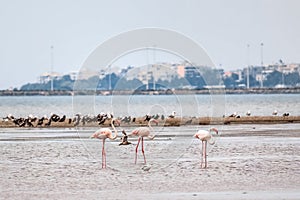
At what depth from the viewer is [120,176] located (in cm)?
2286

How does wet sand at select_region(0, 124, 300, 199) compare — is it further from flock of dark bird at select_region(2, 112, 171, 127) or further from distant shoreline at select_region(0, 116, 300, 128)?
distant shoreline at select_region(0, 116, 300, 128)

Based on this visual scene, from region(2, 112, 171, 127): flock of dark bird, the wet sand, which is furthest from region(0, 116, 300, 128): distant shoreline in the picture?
the wet sand

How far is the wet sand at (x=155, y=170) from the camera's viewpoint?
19.5 m

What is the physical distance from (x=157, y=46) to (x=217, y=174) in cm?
695

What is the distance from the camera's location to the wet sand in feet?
64.1

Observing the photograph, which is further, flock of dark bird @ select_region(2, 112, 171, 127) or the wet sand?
flock of dark bird @ select_region(2, 112, 171, 127)

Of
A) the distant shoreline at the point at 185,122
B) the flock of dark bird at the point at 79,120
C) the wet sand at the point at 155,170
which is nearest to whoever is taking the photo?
the wet sand at the point at 155,170

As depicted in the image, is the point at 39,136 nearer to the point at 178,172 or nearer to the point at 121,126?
the point at 121,126

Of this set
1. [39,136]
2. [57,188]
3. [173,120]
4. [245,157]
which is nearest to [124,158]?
[245,157]

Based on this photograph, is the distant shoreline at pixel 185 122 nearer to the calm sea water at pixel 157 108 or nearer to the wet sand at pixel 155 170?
the calm sea water at pixel 157 108

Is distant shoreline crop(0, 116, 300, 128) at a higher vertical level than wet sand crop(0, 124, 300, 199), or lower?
higher

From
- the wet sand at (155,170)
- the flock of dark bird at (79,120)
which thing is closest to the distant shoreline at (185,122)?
the flock of dark bird at (79,120)

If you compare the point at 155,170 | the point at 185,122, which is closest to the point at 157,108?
the point at 185,122

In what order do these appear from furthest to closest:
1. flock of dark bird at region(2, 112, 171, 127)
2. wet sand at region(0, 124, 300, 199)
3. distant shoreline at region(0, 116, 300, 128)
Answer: distant shoreline at region(0, 116, 300, 128) → flock of dark bird at region(2, 112, 171, 127) → wet sand at region(0, 124, 300, 199)
